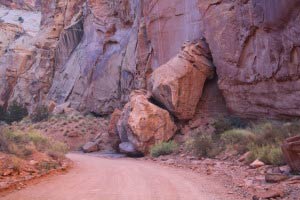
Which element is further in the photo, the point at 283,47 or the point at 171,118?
the point at 171,118

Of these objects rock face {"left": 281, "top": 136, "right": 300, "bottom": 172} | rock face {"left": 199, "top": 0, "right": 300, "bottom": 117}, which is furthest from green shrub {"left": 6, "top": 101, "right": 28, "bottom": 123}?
rock face {"left": 281, "top": 136, "right": 300, "bottom": 172}

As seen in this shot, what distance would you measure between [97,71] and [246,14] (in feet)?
72.7

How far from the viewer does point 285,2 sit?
13742mm

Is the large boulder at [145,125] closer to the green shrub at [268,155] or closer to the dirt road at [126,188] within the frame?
the green shrub at [268,155]

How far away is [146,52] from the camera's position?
27531 millimetres

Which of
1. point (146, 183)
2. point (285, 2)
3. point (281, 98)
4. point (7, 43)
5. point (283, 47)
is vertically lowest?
point (146, 183)

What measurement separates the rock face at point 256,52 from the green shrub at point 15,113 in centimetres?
3066

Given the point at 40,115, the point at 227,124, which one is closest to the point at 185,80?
the point at 227,124

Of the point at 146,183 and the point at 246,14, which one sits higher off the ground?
the point at 246,14

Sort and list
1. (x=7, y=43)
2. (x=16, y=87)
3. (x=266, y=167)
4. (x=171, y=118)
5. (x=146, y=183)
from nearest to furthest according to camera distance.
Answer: (x=146, y=183) < (x=266, y=167) < (x=171, y=118) < (x=16, y=87) < (x=7, y=43)

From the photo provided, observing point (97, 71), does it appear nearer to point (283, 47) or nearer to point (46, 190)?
point (283, 47)

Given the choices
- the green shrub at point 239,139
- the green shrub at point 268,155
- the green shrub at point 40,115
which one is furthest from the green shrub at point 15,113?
the green shrub at point 268,155

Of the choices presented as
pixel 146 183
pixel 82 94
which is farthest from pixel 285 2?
pixel 82 94

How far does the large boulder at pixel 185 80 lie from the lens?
797 inches
